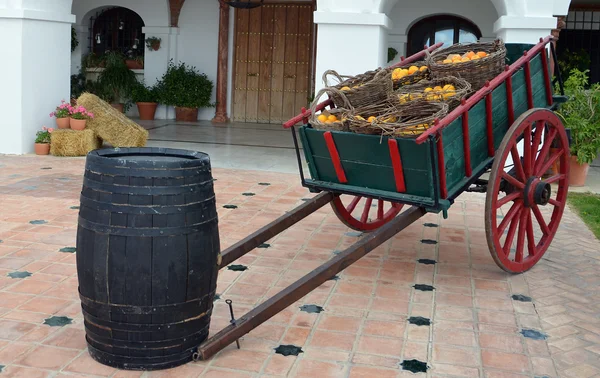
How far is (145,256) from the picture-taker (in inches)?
131

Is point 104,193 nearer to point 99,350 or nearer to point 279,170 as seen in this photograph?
point 99,350

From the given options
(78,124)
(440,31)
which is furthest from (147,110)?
(440,31)

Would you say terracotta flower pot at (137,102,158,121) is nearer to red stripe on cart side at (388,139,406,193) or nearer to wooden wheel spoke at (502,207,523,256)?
wooden wheel spoke at (502,207,523,256)

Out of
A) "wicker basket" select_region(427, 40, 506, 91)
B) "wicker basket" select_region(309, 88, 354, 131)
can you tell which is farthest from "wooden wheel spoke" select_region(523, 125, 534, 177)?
"wicker basket" select_region(309, 88, 354, 131)

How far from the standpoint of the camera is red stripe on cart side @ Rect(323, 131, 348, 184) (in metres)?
4.71

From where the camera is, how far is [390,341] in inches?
158

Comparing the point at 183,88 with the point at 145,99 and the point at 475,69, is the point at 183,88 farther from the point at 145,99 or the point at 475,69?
the point at 475,69

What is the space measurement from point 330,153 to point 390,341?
1.32 metres

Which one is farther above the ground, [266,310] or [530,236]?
[530,236]

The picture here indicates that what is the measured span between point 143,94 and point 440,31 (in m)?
6.12

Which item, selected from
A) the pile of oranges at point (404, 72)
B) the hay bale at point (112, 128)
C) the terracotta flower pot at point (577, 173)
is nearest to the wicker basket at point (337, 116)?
the pile of oranges at point (404, 72)

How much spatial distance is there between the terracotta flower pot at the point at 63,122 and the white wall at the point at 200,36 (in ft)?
18.6

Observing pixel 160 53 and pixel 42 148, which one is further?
pixel 160 53

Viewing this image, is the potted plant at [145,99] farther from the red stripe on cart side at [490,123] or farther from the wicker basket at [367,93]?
the red stripe on cart side at [490,123]
